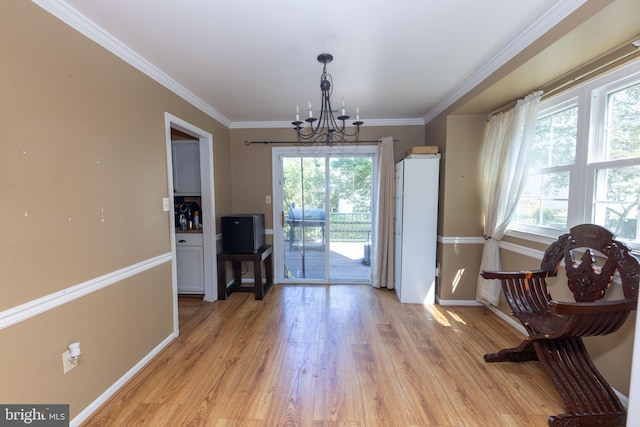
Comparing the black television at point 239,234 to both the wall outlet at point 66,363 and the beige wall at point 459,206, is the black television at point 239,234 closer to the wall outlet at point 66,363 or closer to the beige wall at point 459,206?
the wall outlet at point 66,363

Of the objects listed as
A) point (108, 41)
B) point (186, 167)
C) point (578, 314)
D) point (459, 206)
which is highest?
point (108, 41)

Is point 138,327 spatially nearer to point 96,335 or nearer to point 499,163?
point 96,335

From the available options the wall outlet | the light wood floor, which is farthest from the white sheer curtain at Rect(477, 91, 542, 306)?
the wall outlet

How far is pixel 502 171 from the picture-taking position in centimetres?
260

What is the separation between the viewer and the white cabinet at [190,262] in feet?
11.3

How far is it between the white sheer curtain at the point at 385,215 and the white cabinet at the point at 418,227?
340mm

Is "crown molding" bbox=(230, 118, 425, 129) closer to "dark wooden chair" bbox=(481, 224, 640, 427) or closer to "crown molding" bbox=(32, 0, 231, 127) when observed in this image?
"crown molding" bbox=(32, 0, 231, 127)

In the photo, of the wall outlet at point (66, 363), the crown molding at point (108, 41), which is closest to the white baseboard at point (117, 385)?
the wall outlet at point (66, 363)

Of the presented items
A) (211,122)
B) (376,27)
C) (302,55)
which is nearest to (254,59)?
(302,55)

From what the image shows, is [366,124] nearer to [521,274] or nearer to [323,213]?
[323,213]

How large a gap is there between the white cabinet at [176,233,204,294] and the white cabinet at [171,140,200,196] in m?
0.61

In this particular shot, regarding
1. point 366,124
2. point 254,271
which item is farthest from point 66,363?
point 366,124

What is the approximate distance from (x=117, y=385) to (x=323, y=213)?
284 centimetres

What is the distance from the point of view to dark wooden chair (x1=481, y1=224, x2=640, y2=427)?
1.48 meters
